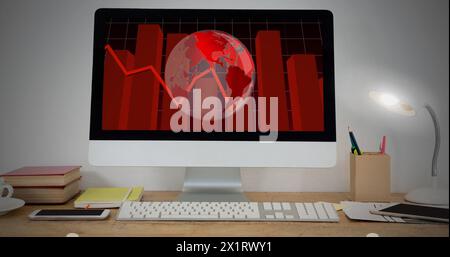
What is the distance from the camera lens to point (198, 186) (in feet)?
3.34

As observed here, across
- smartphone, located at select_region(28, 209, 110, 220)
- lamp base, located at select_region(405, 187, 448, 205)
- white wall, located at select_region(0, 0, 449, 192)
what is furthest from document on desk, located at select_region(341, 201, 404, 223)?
smartphone, located at select_region(28, 209, 110, 220)

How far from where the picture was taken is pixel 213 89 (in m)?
0.95

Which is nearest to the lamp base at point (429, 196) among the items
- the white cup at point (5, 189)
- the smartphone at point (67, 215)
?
the smartphone at point (67, 215)

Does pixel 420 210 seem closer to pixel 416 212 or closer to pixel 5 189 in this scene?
pixel 416 212

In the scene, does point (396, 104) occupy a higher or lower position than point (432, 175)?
higher

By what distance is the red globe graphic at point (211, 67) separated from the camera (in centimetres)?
95

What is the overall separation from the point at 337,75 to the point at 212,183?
0.58m

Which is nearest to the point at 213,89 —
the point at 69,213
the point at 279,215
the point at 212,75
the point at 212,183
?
the point at 212,75

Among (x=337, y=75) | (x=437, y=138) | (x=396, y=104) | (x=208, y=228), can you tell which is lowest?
(x=208, y=228)

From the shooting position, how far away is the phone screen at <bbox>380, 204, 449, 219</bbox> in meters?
0.81

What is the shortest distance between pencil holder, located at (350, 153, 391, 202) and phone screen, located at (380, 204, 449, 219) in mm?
106

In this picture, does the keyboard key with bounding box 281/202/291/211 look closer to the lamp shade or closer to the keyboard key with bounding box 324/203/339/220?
the keyboard key with bounding box 324/203/339/220

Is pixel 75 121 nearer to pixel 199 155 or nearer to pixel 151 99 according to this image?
pixel 151 99
